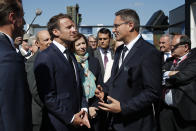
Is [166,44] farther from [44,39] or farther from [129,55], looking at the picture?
[129,55]

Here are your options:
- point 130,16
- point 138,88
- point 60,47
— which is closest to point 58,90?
point 60,47

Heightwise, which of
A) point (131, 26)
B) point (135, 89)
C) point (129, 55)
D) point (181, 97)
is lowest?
point (181, 97)

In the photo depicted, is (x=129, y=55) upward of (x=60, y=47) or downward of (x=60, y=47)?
downward

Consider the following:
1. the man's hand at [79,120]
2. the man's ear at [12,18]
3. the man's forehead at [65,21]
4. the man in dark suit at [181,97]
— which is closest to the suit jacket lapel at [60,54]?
the man's forehead at [65,21]

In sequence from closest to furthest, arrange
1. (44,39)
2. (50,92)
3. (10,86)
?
(10,86), (50,92), (44,39)

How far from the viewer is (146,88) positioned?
2.53m

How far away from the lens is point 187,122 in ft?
11.4

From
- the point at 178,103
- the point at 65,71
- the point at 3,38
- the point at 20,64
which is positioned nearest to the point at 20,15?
the point at 3,38

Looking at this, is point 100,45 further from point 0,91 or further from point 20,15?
point 0,91

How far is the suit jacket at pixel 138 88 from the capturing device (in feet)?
8.24

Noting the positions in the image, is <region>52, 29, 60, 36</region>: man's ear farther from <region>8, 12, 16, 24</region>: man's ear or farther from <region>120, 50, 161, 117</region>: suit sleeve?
<region>8, 12, 16, 24</region>: man's ear

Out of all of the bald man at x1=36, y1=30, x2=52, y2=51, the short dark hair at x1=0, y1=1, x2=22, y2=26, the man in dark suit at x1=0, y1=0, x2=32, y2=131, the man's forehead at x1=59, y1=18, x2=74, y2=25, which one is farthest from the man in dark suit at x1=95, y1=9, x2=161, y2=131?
the bald man at x1=36, y1=30, x2=52, y2=51

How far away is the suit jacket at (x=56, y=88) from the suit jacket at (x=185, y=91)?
153 cm

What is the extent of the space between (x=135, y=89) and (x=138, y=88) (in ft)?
0.11
